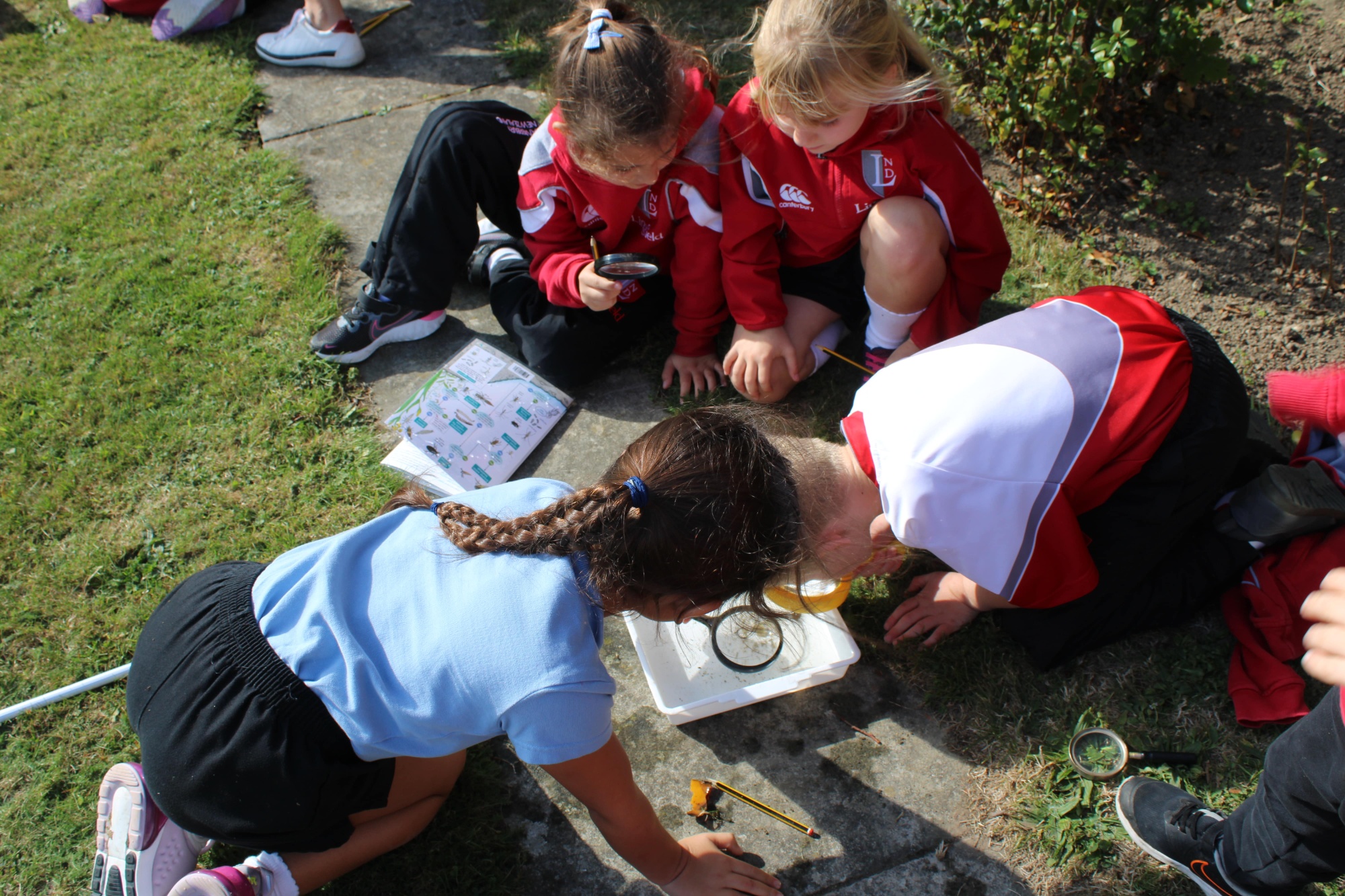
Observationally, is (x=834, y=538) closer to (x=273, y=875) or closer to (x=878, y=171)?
(x=878, y=171)

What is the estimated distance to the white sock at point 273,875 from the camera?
1719 mm

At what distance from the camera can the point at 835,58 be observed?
193 cm

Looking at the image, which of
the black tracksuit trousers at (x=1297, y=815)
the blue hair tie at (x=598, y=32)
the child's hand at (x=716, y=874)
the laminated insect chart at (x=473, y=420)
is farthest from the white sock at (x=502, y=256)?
the black tracksuit trousers at (x=1297, y=815)

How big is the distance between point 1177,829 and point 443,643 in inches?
57.9

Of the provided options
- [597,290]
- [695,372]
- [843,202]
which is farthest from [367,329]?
[843,202]

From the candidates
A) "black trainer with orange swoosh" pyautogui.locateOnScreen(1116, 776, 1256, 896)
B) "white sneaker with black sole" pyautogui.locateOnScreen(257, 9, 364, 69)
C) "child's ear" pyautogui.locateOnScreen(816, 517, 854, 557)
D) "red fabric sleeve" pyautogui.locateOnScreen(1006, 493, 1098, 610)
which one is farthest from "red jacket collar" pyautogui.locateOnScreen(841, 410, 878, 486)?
"white sneaker with black sole" pyautogui.locateOnScreen(257, 9, 364, 69)

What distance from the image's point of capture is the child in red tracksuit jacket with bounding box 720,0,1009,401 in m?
1.98

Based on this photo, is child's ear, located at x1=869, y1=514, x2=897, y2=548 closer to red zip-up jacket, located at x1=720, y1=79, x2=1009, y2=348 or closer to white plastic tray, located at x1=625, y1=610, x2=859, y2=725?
white plastic tray, located at x1=625, y1=610, x2=859, y2=725

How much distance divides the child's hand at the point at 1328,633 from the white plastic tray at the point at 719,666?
89 centimetres

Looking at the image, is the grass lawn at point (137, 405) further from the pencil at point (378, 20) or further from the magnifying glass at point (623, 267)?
the magnifying glass at point (623, 267)

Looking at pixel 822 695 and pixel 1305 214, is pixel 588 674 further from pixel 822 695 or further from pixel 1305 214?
pixel 1305 214

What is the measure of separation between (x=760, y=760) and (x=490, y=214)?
1859 mm

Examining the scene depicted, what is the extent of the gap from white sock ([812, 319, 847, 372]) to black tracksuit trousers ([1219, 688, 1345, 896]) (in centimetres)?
149

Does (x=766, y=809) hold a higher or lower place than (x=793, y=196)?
lower
